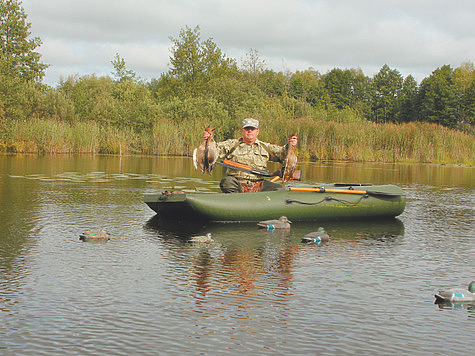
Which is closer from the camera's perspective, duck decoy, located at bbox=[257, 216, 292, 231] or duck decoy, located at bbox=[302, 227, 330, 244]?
duck decoy, located at bbox=[302, 227, 330, 244]

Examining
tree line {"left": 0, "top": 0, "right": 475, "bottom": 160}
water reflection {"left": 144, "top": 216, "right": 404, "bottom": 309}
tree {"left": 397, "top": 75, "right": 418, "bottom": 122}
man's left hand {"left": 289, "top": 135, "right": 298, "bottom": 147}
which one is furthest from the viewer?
tree {"left": 397, "top": 75, "right": 418, "bottom": 122}

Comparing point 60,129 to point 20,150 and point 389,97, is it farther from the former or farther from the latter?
point 389,97

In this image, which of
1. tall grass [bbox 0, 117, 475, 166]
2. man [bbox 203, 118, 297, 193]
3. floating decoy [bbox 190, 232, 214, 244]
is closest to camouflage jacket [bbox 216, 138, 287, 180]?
man [bbox 203, 118, 297, 193]

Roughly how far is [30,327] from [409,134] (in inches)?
1051

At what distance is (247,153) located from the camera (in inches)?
385

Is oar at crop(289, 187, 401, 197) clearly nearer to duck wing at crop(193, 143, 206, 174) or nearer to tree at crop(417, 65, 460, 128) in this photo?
duck wing at crop(193, 143, 206, 174)

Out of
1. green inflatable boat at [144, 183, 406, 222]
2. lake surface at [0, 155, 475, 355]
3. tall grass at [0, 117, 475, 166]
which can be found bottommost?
lake surface at [0, 155, 475, 355]

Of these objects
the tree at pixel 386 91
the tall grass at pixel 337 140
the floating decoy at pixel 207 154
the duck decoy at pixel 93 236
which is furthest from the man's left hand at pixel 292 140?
the tree at pixel 386 91

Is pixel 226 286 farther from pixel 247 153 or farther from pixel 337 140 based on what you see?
pixel 337 140

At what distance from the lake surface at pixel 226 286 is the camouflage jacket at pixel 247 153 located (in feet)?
3.68

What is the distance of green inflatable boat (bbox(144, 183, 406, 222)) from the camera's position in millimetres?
8930

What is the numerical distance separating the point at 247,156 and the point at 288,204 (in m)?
1.07

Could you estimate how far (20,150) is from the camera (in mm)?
28766

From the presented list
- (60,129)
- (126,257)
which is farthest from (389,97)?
(126,257)
